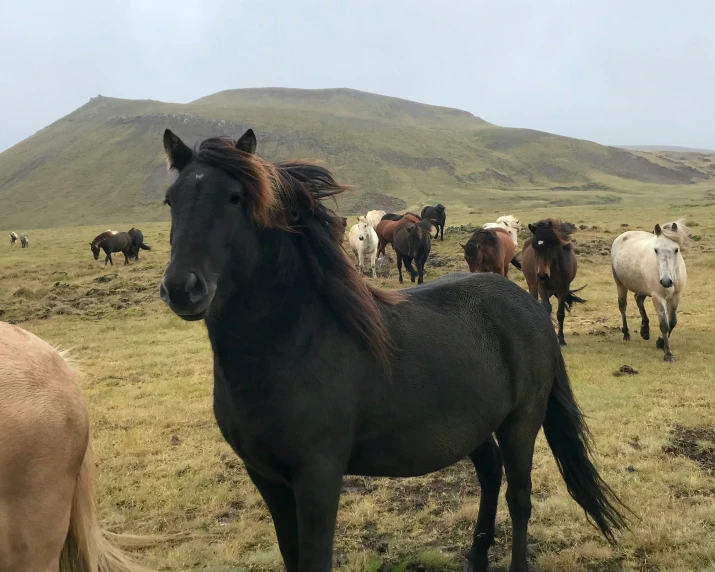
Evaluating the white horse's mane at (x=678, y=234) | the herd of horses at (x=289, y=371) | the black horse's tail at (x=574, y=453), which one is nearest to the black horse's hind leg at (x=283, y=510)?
the herd of horses at (x=289, y=371)

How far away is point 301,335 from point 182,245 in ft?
2.18

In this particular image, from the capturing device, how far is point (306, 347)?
8.07 feet

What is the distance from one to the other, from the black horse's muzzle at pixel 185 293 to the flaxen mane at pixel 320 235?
0.42 m

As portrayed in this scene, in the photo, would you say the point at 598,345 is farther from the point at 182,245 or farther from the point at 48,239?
the point at 48,239

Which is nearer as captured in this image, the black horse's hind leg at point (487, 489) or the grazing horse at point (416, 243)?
the black horse's hind leg at point (487, 489)

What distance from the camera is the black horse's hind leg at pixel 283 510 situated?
276cm

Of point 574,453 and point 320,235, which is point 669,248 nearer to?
point 574,453

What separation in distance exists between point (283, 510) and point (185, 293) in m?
1.38

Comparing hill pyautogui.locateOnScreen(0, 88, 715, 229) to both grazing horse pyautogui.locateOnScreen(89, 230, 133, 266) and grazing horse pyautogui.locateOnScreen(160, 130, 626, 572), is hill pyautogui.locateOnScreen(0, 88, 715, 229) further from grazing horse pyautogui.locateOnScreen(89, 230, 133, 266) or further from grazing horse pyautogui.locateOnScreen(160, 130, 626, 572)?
grazing horse pyautogui.locateOnScreen(160, 130, 626, 572)

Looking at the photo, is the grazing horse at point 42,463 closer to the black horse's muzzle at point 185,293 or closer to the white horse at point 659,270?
the black horse's muzzle at point 185,293

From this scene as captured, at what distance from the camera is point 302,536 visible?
2430 millimetres

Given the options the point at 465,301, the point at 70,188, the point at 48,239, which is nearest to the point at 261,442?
the point at 465,301

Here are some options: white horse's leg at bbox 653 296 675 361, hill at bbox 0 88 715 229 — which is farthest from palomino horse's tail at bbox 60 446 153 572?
hill at bbox 0 88 715 229

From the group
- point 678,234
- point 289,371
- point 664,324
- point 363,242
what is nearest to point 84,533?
point 289,371
